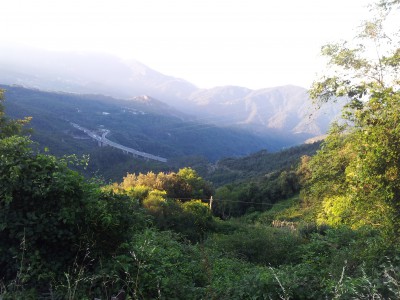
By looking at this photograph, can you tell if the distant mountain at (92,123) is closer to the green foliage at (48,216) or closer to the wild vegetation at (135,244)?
the wild vegetation at (135,244)

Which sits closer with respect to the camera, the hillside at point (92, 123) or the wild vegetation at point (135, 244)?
the wild vegetation at point (135, 244)

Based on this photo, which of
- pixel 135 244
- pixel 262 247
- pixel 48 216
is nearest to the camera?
pixel 48 216

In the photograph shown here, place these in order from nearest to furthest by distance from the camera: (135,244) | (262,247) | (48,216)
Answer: (48,216) < (135,244) < (262,247)

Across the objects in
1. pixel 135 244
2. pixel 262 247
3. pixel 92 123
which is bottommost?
pixel 92 123

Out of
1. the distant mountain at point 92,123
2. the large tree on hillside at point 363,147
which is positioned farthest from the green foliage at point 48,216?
the distant mountain at point 92,123

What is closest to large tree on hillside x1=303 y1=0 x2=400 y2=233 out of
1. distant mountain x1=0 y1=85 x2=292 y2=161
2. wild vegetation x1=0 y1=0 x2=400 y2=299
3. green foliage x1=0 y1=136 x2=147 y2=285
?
wild vegetation x1=0 y1=0 x2=400 y2=299

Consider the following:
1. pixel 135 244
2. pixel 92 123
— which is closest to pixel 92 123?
pixel 92 123

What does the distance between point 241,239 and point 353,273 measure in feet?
20.8

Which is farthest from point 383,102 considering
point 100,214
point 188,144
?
point 188,144

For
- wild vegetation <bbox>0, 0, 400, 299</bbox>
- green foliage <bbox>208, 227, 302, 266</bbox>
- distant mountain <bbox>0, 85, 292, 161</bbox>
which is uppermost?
wild vegetation <bbox>0, 0, 400, 299</bbox>

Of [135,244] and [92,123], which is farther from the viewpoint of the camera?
[92,123]

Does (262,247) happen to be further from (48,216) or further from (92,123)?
(92,123)

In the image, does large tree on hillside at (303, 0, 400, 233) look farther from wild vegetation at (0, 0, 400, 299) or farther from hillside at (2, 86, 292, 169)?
hillside at (2, 86, 292, 169)

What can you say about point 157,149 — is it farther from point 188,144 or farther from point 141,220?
point 141,220
